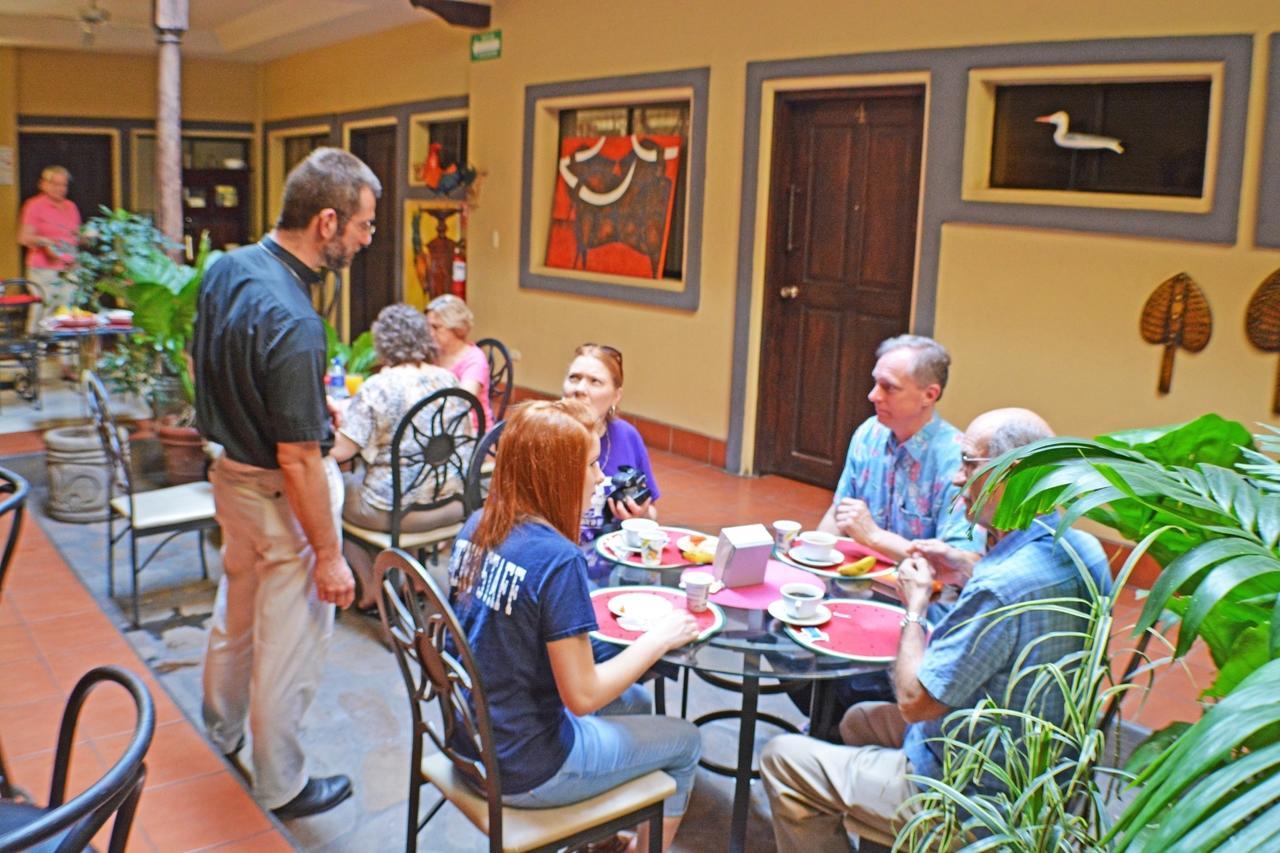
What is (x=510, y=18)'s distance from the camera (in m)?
8.25

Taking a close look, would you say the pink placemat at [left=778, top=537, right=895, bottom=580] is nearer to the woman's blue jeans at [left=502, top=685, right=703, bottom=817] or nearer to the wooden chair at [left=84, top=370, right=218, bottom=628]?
the woman's blue jeans at [left=502, top=685, right=703, bottom=817]

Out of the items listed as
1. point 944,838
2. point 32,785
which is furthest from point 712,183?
point 944,838

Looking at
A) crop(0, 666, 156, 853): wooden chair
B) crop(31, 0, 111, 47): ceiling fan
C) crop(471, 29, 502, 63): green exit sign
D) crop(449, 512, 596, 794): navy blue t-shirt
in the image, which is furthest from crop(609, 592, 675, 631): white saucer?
crop(31, 0, 111, 47): ceiling fan

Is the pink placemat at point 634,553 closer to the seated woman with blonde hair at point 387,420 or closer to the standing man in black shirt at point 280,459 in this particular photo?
the standing man in black shirt at point 280,459

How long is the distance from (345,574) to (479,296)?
6.26 meters

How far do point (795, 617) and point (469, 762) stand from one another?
0.76 meters

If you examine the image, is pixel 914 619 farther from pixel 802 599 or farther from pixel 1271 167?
pixel 1271 167

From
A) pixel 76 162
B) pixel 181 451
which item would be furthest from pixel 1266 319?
pixel 76 162

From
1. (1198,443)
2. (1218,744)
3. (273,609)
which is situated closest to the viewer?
(1218,744)

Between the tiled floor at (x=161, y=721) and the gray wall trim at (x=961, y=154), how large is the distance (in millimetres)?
1532

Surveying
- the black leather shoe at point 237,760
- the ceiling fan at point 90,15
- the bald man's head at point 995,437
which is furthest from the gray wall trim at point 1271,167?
the ceiling fan at point 90,15

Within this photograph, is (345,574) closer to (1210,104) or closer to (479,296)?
(1210,104)

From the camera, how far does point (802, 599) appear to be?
2.48 meters

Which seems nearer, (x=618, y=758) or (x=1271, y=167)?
(x=618, y=758)
